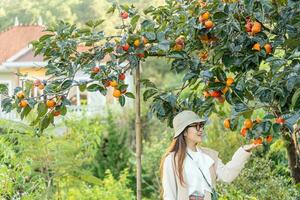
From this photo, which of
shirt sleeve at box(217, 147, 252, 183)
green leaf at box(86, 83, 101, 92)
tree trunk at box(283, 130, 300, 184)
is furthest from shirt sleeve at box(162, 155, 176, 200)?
tree trunk at box(283, 130, 300, 184)

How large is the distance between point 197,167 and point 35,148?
3.66 m

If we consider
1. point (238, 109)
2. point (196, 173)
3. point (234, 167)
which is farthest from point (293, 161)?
point (238, 109)

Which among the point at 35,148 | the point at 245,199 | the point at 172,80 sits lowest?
the point at 245,199

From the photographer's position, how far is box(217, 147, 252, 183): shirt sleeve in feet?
10.3

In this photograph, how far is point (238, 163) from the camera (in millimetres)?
3139

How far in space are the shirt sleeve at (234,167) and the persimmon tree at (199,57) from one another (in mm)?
109

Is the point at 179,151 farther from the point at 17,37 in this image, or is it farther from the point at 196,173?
the point at 17,37

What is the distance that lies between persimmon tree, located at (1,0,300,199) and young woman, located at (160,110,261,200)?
144 mm

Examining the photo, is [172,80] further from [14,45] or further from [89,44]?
[89,44]

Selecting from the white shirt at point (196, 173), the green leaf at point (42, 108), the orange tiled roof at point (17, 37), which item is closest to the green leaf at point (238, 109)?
the white shirt at point (196, 173)

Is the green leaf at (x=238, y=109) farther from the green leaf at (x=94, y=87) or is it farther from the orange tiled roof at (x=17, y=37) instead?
the orange tiled roof at (x=17, y=37)

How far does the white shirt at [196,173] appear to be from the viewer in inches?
122

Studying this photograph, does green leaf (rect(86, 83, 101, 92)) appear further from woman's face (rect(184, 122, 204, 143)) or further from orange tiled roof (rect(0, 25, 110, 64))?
orange tiled roof (rect(0, 25, 110, 64))

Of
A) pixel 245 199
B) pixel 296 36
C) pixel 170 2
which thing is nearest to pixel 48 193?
pixel 245 199
